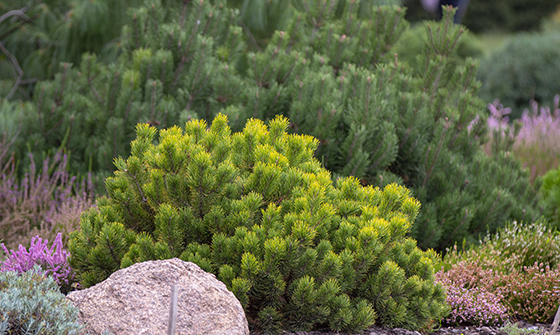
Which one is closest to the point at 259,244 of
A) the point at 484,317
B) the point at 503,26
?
the point at 484,317

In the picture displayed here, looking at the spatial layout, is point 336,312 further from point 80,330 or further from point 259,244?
point 80,330

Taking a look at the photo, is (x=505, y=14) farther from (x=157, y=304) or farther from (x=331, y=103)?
(x=157, y=304)

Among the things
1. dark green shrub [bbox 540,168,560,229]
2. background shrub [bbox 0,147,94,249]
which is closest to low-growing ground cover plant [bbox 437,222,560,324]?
dark green shrub [bbox 540,168,560,229]

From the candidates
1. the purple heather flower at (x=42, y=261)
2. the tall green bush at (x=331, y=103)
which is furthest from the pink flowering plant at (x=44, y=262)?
the tall green bush at (x=331, y=103)

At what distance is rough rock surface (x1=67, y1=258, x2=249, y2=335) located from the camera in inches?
84.4

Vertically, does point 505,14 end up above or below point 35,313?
above

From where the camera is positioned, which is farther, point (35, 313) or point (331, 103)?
point (331, 103)

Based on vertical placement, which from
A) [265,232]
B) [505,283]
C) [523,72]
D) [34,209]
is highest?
[265,232]

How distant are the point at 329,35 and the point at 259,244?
309cm

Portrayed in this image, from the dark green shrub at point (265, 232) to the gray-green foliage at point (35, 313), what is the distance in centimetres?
56

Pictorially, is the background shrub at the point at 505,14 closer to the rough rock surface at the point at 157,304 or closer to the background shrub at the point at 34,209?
the background shrub at the point at 34,209

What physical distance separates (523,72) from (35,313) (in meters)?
11.2

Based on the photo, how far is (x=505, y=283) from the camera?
3.49 m

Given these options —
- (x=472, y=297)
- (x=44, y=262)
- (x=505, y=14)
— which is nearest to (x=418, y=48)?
(x=472, y=297)
